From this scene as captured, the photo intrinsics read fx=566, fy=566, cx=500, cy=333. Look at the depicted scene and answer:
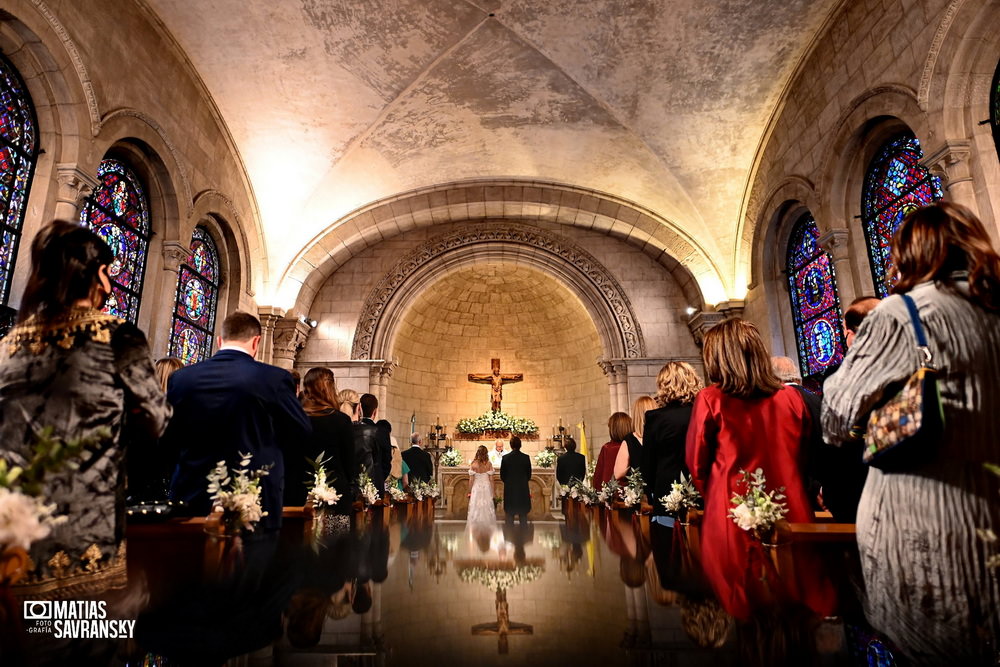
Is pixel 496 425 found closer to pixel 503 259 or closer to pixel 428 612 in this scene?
pixel 503 259

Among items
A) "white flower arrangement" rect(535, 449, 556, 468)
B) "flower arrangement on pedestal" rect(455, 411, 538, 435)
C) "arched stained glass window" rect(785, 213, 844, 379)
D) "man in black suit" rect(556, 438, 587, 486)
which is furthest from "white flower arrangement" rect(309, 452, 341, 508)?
"flower arrangement on pedestal" rect(455, 411, 538, 435)

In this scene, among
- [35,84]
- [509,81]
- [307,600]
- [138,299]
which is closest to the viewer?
[307,600]

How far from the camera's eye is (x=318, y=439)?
148 inches

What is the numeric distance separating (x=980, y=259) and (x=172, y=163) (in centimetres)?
822

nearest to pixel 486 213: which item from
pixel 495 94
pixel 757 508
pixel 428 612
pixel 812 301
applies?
pixel 495 94

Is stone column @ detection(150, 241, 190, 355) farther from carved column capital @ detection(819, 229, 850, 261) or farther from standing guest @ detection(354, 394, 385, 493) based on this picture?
carved column capital @ detection(819, 229, 850, 261)

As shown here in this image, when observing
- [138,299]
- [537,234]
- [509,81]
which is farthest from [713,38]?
[138,299]

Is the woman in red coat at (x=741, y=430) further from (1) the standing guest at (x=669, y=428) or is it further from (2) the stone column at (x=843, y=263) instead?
(2) the stone column at (x=843, y=263)

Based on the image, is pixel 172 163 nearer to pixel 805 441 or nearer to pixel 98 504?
pixel 98 504

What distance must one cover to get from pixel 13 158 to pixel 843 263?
28.9ft

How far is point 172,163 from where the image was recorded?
7277mm

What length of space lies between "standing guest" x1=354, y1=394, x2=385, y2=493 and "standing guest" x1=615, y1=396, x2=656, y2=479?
7.59 feet

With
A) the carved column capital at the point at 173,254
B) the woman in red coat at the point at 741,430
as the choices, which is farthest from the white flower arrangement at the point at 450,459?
the woman in red coat at the point at 741,430

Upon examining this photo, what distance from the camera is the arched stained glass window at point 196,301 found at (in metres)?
8.17
